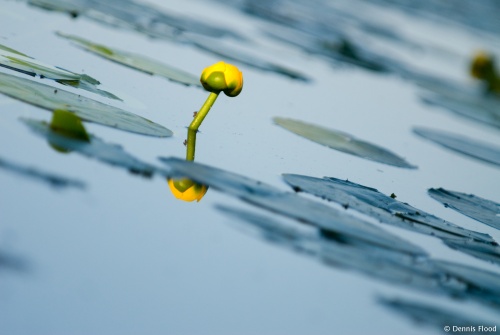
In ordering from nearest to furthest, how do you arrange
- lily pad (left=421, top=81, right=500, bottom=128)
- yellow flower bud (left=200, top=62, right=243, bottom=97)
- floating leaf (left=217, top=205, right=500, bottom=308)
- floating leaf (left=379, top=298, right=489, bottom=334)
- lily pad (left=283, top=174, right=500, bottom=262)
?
floating leaf (left=379, top=298, right=489, bottom=334)
floating leaf (left=217, top=205, right=500, bottom=308)
lily pad (left=283, top=174, right=500, bottom=262)
yellow flower bud (left=200, top=62, right=243, bottom=97)
lily pad (left=421, top=81, right=500, bottom=128)

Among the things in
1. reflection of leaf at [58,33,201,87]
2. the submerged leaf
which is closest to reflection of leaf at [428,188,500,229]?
reflection of leaf at [58,33,201,87]

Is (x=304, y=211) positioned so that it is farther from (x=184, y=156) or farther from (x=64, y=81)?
(x=64, y=81)

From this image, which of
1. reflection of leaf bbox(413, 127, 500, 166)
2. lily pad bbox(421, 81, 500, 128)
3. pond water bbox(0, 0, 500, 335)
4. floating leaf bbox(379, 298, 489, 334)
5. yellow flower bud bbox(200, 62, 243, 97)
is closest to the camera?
pond water bbox(0, 0, 500, 335)

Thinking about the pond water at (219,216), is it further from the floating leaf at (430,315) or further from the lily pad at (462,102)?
the lily pad at (462,102)

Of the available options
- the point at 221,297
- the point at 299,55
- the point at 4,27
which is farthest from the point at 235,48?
the point at 221,297

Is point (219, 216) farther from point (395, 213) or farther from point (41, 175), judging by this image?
point (395, 213)

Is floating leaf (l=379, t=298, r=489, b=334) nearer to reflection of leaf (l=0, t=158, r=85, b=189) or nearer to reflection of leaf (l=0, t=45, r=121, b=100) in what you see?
reflection of leaf (l=0, t=158, r=85, b=189)
